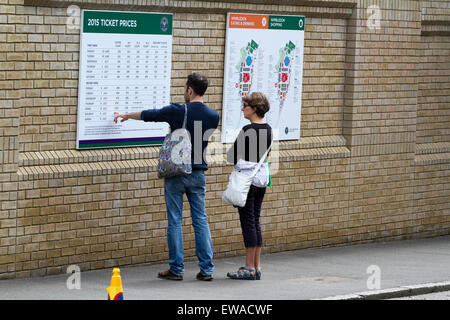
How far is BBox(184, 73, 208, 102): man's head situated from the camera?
31.3 ft

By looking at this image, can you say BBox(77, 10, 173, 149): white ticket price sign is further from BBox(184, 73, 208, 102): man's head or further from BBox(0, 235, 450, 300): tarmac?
BBox(0, 235, 450, 300): tarmac

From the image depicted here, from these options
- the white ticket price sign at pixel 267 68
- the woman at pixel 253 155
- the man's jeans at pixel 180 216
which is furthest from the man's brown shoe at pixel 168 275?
the white ticket price sign at pixel 267 68

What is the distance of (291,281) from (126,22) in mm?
2829

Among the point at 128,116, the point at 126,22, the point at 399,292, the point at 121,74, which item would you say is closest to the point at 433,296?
the point at 399,292

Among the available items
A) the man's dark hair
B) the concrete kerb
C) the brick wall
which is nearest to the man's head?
the man's dark hair

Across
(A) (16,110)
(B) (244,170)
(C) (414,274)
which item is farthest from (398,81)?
(A) (16,110)

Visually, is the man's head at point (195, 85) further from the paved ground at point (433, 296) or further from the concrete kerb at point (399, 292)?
the paved ground at point (433, 296)

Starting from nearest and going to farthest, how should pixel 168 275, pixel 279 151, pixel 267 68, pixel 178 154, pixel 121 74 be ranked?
pixel 178 154, pixel 168 275, pixel 121 74, pixel 267 68, pixel 279 151

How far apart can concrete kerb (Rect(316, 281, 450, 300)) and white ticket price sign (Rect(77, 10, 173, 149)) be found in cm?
263

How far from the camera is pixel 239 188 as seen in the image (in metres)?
9.67

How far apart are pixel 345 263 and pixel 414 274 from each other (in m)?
0.94

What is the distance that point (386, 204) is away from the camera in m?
13.0

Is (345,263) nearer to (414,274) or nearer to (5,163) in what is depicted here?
(414,274)

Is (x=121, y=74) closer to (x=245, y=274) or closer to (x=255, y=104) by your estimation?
(x=255, y=104)
